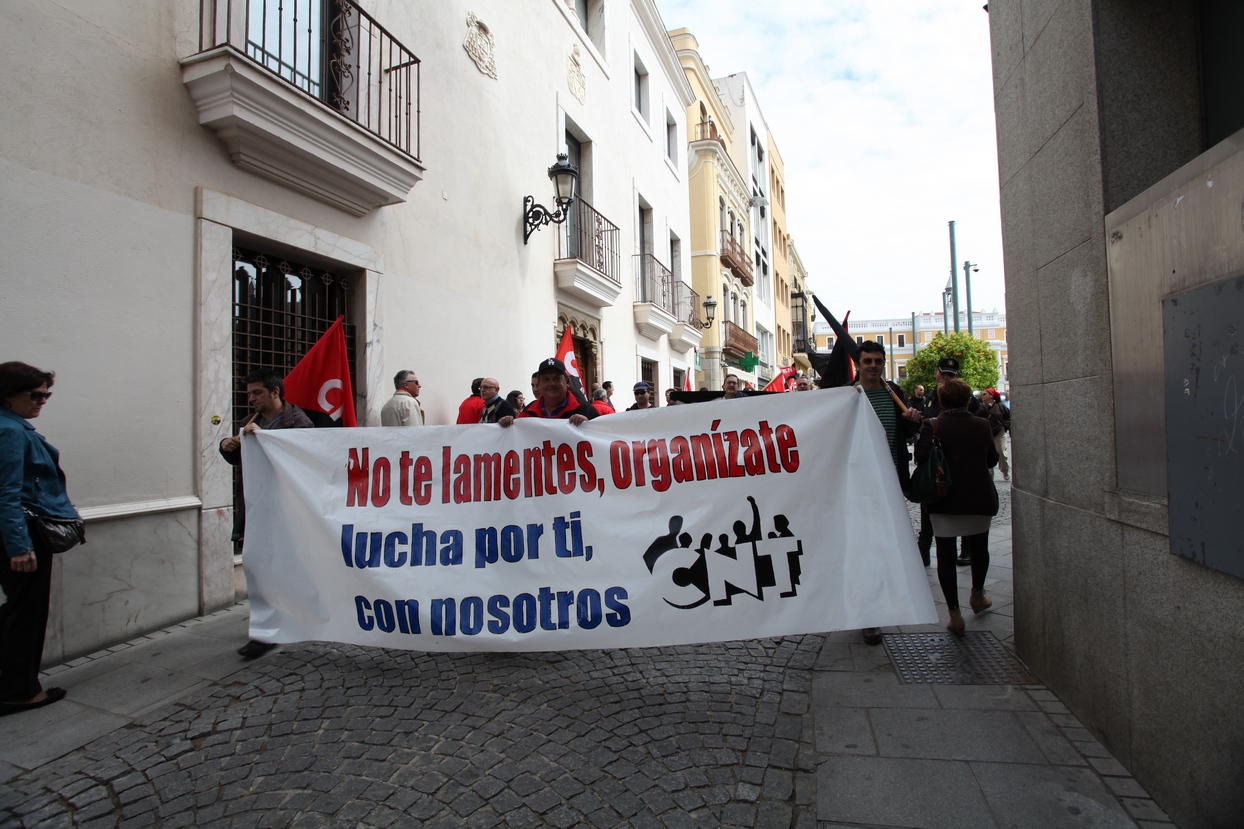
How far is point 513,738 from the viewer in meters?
3.09

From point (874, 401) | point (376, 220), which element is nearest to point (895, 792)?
point (874, 401)

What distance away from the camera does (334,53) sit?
6.84 m

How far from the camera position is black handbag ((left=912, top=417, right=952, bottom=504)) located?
4273 mm

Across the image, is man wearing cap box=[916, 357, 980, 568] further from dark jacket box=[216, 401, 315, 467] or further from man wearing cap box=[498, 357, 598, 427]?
dark jacket box=[216, 401, 315, 467]

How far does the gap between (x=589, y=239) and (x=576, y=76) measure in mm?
2888

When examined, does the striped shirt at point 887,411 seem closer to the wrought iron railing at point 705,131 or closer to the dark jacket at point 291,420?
the dark jacket at point 291,420

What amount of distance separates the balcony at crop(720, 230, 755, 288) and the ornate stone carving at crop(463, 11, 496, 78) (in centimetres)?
1738

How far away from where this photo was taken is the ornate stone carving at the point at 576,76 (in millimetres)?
11961

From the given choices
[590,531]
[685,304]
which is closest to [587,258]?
[685,304]

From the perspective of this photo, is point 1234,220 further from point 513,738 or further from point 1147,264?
point 513,738

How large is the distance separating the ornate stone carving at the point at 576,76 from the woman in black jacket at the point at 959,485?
32.5 ft

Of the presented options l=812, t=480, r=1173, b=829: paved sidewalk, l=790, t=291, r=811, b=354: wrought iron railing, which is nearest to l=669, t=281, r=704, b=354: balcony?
l=790, t=291, r=811, b=354: wrought iron railing

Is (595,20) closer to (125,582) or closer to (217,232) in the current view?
(217,232)

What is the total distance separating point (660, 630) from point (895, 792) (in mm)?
1271
